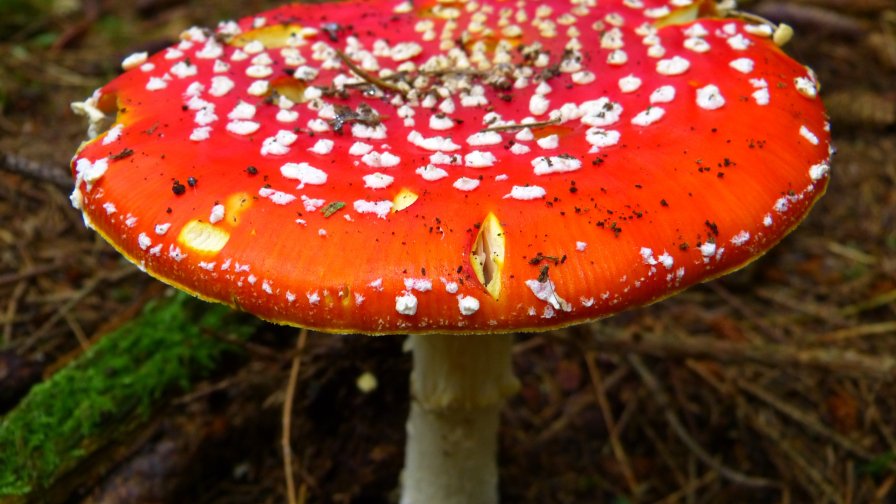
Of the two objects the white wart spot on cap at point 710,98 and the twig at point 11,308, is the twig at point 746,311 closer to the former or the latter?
the white wart spot on cap at point 710,98

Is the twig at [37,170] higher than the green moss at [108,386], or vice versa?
the twig at [37,170]

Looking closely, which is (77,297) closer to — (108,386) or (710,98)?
(108,386)

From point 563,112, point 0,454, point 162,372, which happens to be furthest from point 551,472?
point 0,454

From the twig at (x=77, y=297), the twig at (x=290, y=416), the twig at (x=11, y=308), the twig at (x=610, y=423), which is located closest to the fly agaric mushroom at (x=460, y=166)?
the twig at (x=290, y=416)

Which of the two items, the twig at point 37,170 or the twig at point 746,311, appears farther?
the twig at point 746,311

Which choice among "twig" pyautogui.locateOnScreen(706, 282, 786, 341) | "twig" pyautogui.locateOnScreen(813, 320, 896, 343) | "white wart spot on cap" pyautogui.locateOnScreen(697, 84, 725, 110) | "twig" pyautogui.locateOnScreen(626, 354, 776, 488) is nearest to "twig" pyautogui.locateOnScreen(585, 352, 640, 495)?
"twig" pyautogui.locateOnScreen(626, 354, 776, 488)

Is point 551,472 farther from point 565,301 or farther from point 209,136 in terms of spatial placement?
point 209,136

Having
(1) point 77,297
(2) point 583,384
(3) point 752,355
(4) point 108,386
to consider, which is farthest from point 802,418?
(1) point 77,297
